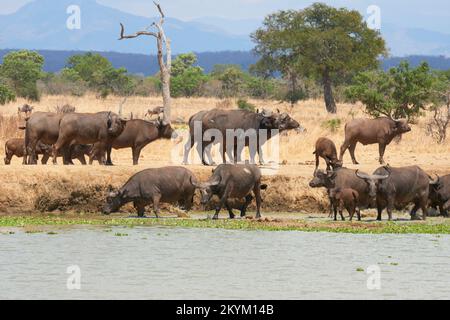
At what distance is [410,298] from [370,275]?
1.80 m

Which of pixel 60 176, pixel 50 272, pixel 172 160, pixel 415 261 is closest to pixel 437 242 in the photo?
pixel 415 261

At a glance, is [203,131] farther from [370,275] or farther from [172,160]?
[370,275]

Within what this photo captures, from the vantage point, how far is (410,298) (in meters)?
15.6

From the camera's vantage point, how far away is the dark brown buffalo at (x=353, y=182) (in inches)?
931

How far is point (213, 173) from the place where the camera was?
23953 mm

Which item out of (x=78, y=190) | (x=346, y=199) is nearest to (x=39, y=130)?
(x=78, y=190)

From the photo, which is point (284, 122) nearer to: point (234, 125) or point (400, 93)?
point (234, 125)

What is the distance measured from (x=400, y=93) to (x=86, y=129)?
20.0 metres

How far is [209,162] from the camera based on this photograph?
29.9 m

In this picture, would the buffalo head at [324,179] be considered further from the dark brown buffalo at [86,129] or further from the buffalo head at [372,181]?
the dark brown buffalo at [86,129]

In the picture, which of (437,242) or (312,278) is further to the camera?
(437,242)

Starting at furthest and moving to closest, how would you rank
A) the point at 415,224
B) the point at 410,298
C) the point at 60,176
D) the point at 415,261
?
the point at 60,176 < the point at 415,224 < the point at 415,261 < the point at 410,298

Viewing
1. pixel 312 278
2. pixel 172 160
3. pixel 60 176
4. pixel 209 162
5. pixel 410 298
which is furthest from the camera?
pixel 172 160

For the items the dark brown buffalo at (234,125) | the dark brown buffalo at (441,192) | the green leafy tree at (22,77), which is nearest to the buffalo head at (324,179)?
the dark brown buffalo at (441,192)
